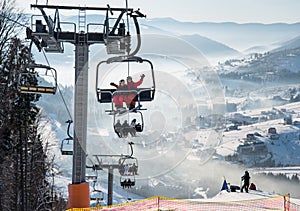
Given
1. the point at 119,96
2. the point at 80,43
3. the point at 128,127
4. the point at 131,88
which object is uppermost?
the point at 80,43

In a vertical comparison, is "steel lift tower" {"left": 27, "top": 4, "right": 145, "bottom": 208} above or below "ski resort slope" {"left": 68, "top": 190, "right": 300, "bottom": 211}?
above

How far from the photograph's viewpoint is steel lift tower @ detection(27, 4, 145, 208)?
1725 cm

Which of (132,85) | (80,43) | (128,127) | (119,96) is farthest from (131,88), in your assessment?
(80,43)

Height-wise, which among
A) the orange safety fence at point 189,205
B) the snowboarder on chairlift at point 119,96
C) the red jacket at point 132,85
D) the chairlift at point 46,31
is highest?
the chairlift at point 46,31

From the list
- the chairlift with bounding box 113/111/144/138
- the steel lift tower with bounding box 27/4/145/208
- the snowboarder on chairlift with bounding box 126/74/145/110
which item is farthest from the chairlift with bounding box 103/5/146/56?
the chairlift with bounding box 113/111/144/138

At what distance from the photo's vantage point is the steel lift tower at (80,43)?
679 inches

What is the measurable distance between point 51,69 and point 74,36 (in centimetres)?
149

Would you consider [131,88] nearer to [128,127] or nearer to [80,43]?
[128,127]

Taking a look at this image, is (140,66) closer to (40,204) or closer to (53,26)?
(53,26)

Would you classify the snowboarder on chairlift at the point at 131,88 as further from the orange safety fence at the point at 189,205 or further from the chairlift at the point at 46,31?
the orange safety fence at the point at 189,205

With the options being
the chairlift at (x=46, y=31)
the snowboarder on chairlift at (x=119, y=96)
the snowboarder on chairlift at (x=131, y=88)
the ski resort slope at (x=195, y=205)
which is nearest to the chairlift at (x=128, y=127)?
the snowboarder on chairlift at (x=131, y=88)

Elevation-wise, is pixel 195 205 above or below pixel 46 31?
below

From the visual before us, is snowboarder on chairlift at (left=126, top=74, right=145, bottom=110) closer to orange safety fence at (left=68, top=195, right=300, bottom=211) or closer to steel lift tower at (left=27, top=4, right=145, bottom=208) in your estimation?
steel lift tower at (left=27, top=4, right=145, bottom=208)

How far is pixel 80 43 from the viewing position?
17859 millimetres
